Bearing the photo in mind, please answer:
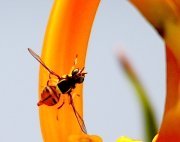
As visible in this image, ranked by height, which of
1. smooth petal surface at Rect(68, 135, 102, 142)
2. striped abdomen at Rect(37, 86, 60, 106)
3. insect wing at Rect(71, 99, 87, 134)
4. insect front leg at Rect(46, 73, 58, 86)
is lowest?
smooth petal surface at Rect(68, 135, 102, 142)

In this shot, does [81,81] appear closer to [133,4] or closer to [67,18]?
[67,18]

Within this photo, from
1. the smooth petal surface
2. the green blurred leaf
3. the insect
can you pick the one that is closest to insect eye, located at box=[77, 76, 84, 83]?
the insect

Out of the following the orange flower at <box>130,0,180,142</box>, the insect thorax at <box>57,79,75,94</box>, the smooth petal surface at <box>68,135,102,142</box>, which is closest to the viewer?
the orange flower at <box>130,0,180,142</box>

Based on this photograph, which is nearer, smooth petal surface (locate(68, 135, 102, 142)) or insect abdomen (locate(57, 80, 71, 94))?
smooth petal surface (locate(68, 135, 102, 142))

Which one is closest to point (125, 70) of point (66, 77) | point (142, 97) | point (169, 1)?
point (142, 97)

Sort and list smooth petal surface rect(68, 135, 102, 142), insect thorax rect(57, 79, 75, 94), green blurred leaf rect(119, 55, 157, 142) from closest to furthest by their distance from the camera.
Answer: green blurred leaf rect(119, 55, 157, 142), smooth petal surface rect(68, 135, 102, 142), insect thorax rect(57, 79, 75, 94)

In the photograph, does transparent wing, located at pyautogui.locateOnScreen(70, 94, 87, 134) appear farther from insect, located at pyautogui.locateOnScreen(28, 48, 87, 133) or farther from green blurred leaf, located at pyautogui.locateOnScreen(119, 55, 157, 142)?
green blurred leaf, located at pyautogui.locateOnScreen(119, 55, 157, 142)

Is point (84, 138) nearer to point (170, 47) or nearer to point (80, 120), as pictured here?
point (80, 120)
